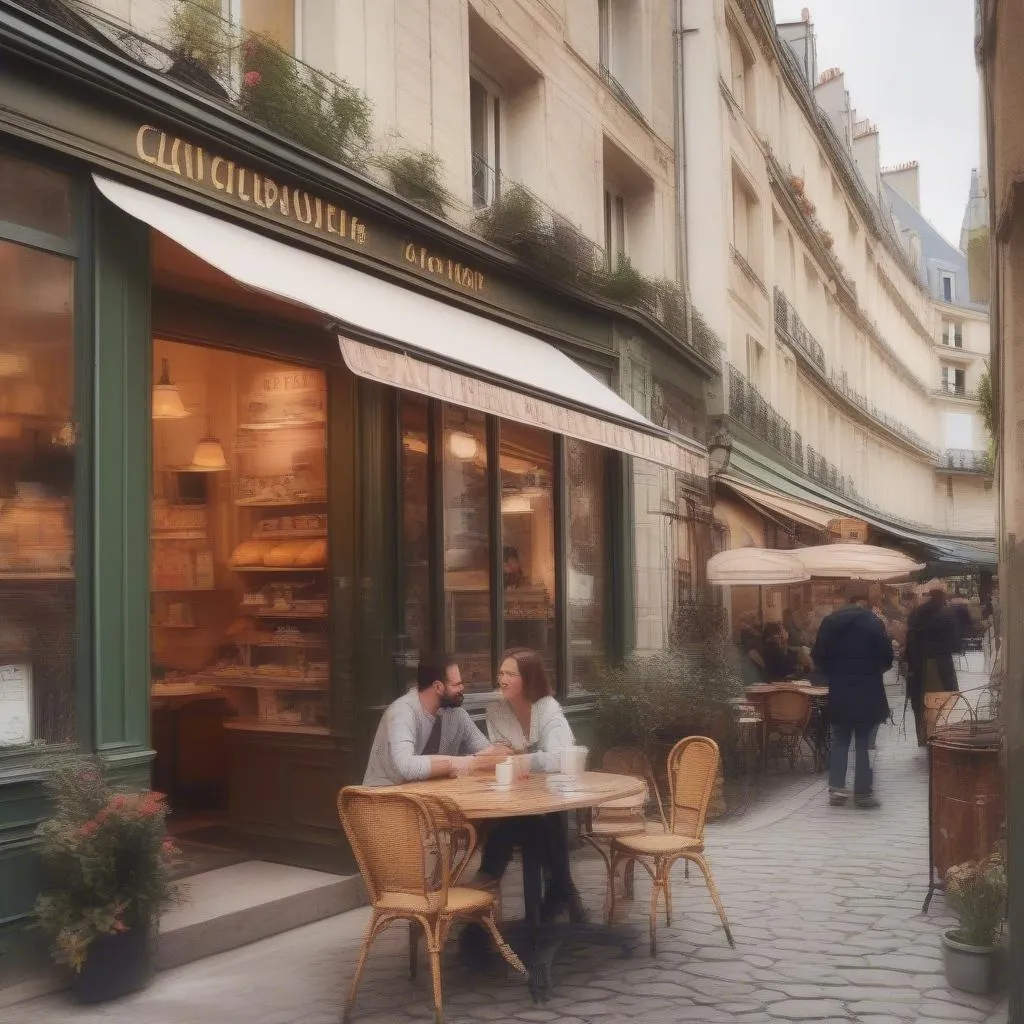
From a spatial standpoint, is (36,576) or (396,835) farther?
(36,576)

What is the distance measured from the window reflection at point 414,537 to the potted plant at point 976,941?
3.88 meters

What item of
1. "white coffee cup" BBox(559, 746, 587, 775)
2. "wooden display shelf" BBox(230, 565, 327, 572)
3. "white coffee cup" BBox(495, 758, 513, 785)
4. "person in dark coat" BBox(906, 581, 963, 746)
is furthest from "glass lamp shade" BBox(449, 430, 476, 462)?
"person in dark coat" BBox(906, 581, 963, 746)

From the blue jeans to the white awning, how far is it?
2595 millimetres

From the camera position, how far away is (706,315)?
660 inches

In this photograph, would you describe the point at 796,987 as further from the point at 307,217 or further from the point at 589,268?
the point at 589,268

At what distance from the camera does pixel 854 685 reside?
1065 cm

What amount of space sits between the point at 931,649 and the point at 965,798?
752 cm

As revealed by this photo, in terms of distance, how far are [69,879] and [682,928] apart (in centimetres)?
311

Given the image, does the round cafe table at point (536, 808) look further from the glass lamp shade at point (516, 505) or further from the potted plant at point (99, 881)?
the glass lamp shade at point (516, 505)

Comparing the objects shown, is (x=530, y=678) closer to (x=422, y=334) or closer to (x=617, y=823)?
(x=617, y=823)

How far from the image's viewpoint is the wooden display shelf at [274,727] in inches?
314

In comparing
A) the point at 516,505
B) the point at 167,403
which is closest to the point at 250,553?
the point at 167,403

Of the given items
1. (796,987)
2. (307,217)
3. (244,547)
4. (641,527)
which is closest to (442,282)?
(307,217)

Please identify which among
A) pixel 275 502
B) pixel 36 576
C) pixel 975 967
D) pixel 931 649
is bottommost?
pixel 975 967
